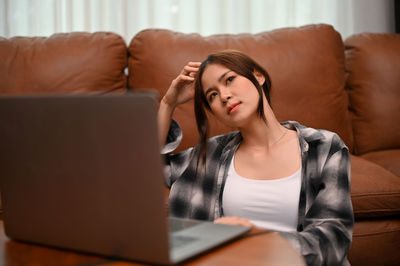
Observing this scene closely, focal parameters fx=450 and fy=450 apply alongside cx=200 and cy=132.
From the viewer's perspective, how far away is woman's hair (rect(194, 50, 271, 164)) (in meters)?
1.36

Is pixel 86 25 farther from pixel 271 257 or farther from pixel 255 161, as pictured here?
pixel 271 257

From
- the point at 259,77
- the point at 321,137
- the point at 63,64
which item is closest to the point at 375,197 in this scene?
the point at 321,137

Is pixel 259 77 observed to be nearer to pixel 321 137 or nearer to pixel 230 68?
pixel 230 68

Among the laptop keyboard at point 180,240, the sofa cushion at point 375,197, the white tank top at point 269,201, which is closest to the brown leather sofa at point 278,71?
the sofa cushion at point 375,197

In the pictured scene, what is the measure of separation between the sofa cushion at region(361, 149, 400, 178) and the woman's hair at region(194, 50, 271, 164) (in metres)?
0.67

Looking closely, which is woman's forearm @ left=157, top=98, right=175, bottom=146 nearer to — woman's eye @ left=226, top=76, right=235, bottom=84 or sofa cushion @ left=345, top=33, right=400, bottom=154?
woman's eye @ left=226, top=76, right=235, bottom=84

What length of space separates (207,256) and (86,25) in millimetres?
2225

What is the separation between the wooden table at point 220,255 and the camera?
2.15 feet

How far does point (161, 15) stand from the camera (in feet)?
8.65

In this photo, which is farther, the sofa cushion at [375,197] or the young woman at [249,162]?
the sofa cushion at [375,197]

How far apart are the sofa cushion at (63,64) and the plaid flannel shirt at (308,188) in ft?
2.17

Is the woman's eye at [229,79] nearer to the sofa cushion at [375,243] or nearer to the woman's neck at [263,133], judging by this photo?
the woman's neck at [263,133]

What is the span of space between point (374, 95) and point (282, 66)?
487 millimetres

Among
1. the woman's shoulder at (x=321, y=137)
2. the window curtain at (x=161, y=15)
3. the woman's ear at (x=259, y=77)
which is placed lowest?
the woman's shoulder at (x=321, y=137)
